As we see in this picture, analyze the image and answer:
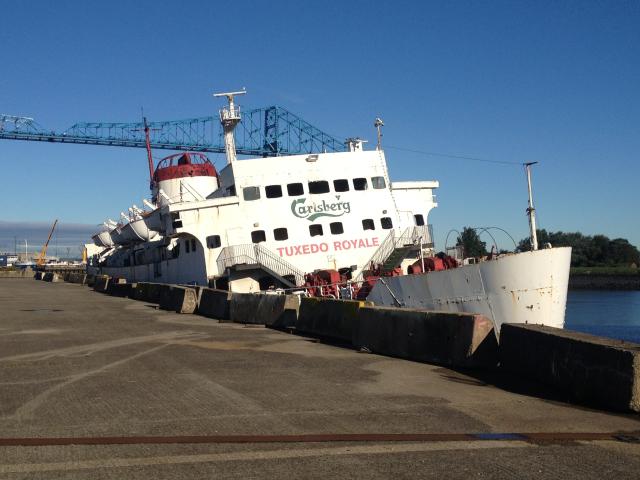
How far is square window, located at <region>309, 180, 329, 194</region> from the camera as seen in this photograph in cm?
2639

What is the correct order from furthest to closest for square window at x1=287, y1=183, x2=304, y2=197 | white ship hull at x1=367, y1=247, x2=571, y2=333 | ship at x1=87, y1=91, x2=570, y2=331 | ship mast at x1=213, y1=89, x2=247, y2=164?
ship mast at x1=213, y1=89, x2=247, y2=164, square window at x1=287, y1=183, x2=304, y2=197, ship at x1=87, y1=91, x2=570, y2=331, white ship hull at x1=367, y1=247, x2=571, y2=333

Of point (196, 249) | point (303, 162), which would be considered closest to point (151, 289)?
point (196, 249)

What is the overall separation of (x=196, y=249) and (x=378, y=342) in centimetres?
1661

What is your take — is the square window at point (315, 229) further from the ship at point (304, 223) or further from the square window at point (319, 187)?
the square window at point (319, 187)

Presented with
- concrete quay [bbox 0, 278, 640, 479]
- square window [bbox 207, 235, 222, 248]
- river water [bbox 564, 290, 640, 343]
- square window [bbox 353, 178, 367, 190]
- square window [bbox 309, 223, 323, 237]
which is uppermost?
square window [bbox 353, 178, 367, 190]

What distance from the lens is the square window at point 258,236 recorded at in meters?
25.8

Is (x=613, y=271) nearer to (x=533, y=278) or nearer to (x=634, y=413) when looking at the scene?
(x=533, y=278)

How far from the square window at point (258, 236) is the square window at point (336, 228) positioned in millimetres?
2394

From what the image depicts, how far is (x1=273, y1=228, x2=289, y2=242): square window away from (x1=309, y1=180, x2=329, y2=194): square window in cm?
179

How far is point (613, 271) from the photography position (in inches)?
3386

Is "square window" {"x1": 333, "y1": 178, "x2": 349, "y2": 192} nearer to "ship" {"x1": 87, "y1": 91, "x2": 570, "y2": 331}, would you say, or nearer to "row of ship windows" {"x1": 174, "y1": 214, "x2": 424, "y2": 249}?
"ship" {"x1": 87, "y1": 91, "x2": 570, "y2": 331}

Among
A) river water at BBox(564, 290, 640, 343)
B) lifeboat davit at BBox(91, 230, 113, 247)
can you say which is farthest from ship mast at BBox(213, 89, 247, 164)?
lifeboat davit at BBox(91, 230, 113, 247)

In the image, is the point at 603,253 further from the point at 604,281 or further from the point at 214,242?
the point at 214,242

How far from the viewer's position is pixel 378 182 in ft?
88.1
